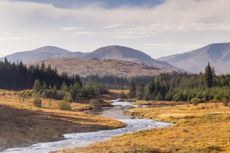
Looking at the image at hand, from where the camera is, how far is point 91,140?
219ft

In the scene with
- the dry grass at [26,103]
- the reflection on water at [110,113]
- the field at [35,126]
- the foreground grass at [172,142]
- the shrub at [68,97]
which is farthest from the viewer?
the shrub at [68,97]

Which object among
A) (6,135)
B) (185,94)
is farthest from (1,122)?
(185,94)

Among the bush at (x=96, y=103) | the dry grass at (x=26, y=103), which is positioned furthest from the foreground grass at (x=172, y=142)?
the bush at (x=96, y=103)

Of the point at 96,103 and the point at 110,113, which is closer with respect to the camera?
the point at 110,113

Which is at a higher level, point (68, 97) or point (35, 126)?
point (68, 97)

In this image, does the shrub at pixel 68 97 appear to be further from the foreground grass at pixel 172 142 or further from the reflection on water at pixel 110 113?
the foreground grass at pixel 172 142

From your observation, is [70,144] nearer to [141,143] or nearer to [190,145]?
[141,143]

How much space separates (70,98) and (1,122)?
91.6m

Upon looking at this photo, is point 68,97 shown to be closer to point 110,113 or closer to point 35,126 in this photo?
point 110,113

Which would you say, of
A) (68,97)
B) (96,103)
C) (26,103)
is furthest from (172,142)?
(96,103)

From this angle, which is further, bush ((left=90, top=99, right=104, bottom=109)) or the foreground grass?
bush ((left=90, top=99, right=104, bottom=109))

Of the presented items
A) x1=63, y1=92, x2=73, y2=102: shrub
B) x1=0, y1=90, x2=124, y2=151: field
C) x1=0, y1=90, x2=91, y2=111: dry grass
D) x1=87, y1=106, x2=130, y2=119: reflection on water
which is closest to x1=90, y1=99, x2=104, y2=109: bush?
x1=63, y1=92, x2=73, y2=102: shrub

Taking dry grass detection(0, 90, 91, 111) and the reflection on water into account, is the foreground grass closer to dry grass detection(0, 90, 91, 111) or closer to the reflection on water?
the reflection on water

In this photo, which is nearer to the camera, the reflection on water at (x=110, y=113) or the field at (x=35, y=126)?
the field at (x=35, y=126)
